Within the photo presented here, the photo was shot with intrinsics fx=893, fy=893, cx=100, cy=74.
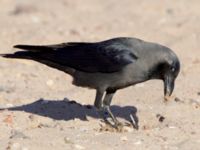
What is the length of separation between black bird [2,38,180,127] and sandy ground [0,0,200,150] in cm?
38

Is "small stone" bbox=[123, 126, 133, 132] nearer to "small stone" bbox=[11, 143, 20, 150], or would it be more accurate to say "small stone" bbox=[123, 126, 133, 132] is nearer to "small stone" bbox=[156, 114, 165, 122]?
"small stone" bbox=[156, 114, 165, 122]

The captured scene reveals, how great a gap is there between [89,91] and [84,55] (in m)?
1.06

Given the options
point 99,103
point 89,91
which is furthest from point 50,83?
point 99,103

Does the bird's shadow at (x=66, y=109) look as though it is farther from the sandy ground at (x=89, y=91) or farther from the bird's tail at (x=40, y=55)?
the bird's tail at (x=40, y=55)

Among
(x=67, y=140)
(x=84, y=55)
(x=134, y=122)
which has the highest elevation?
(x=84, y=55)

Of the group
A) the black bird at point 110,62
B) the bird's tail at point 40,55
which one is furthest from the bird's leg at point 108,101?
the bird's tail at point 40,55

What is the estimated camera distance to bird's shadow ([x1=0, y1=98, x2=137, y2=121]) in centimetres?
933

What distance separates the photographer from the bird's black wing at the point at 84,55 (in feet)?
29.7

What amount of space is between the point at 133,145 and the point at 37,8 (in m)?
8.45

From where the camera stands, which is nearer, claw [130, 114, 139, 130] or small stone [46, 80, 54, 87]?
claw [130, 114, 139, 130]

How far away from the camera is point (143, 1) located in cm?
1633

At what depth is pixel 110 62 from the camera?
905 centimetres

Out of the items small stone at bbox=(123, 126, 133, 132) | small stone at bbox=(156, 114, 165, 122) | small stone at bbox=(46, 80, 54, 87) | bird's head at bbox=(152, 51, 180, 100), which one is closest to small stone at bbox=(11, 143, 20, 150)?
small stone at bbox=(123, 126, 133, 132)

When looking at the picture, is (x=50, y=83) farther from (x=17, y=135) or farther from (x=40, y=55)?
(x=17, y=135)
